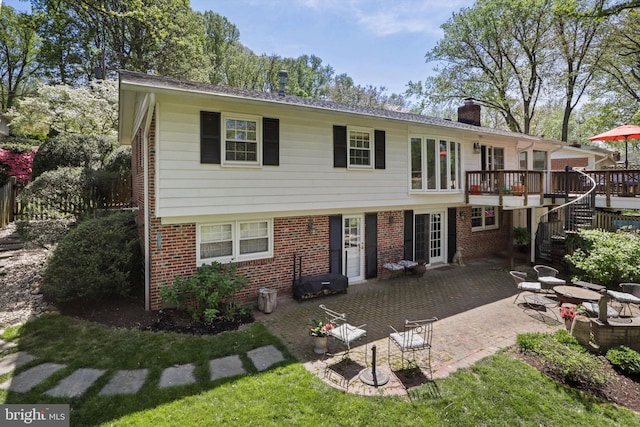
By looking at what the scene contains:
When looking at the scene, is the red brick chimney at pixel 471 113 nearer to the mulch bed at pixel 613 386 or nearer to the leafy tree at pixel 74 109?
the mulch bed at pixel 613 386

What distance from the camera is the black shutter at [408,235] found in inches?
468

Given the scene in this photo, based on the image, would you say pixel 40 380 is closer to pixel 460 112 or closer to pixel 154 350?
pixel 154 350

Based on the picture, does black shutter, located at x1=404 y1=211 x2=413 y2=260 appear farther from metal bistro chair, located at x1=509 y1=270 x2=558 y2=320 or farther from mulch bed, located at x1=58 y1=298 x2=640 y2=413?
mulch bed, located at x1=58 y1=298 x2=640 y2=413

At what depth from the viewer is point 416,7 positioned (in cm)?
1420

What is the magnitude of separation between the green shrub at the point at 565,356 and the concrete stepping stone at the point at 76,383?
745cm

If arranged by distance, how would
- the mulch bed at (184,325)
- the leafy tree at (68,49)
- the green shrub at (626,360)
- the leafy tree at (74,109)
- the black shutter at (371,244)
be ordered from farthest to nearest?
1. the leafy tree at (68,49)
2. the leafy tree at (74,109)
3. the black shutter at (371,244)
4. the green shrub at (626,360)
5. the mulch bed at (184,325)

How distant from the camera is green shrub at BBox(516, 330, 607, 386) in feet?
17.0

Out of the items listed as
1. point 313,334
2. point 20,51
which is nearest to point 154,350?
point 313,334

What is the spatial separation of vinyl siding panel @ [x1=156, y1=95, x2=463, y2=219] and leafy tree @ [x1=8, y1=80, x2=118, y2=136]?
50.2 feet

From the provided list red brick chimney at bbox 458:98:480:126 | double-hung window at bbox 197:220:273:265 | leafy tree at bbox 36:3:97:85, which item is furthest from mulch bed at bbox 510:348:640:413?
leafy tree at bbox 36:3:97:85

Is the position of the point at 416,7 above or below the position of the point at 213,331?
above

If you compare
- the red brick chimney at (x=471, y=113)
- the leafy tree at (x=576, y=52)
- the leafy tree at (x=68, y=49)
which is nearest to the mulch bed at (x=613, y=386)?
the red brick chimney at (x=471, y=113)

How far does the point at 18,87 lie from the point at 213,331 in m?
38.4

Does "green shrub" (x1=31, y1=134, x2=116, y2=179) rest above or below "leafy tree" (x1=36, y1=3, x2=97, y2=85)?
below
